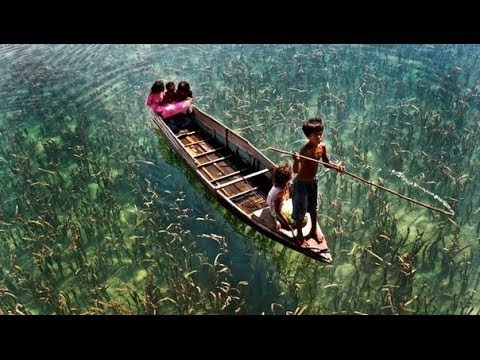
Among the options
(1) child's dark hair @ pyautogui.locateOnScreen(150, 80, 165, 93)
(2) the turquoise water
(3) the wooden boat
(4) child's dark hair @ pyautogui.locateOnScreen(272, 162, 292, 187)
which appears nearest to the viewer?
(4) child's dark hair @ pyautogui.locateOnScreen(272, 162, 292, 187)

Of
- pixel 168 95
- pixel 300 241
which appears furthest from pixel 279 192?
pixel 168 95

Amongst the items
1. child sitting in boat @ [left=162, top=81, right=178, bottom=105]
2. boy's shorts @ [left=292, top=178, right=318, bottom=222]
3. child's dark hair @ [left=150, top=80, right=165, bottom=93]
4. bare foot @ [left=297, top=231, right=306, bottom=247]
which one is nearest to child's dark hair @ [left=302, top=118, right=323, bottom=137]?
boy's shorts @ [left=292, top=178, right=318, bottom=222]

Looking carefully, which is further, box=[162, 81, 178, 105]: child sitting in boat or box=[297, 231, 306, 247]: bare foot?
box=[162, 81, 178, 105]: child sitting in boat

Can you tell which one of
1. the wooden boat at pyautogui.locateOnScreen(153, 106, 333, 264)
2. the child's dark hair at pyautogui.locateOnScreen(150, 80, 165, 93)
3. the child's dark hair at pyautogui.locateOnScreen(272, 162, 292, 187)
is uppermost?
the child's dark hair at pyautogui.locateOnScreen(150, 80, 165, 93)

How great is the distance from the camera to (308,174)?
5.83 m

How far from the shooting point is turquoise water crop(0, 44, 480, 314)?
6352mm

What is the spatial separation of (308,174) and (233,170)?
2.92m

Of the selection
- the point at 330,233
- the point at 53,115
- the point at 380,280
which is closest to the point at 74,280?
the point at 330,233

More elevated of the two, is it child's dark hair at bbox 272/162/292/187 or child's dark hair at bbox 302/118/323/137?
child's dark hair at bbox 302/118/323/137

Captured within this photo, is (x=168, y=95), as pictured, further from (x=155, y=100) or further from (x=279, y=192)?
(x=279, y=192)

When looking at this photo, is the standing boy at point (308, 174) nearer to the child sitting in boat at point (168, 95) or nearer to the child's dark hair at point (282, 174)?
the child's dark hair at point (282, 174)

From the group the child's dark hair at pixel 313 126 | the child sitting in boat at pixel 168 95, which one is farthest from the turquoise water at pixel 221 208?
the child's dark hair at pixel 313 126

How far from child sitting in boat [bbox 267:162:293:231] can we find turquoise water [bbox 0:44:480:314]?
673 millimetres

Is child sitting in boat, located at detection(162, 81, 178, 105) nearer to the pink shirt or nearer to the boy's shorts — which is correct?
the pink shirt
